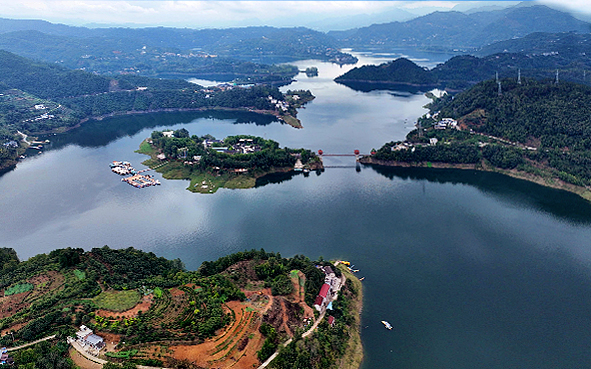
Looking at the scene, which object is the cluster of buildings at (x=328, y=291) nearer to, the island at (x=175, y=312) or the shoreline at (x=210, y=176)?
the island at (x=175, y=312)

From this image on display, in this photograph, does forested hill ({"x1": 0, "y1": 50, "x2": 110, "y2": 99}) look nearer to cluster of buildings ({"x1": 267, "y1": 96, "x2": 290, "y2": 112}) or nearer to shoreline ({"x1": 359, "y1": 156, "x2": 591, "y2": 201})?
cluster of buildings ({"x1": 267, "y1": 96, "x2": 290, "y2": 112})

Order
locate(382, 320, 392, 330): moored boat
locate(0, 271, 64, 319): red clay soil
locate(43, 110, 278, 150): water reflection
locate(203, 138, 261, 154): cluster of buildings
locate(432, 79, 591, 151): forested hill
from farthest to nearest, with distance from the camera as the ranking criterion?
locate(43, 110, 278, 150): water reflection → locate(203, 138, 261, 154): cluster of buildings → locate(432, 79, 591, 151): forested hill → locate(382, 320, 392, 330): moored boat → locate(0, 271, 64, 319): red clay soil

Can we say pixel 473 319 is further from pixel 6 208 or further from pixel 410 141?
pixel 6 208

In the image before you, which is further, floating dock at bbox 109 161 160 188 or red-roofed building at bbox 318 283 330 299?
floating dock at bbox 109 161 160 188

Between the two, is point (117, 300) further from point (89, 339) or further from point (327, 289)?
point (327, 289)

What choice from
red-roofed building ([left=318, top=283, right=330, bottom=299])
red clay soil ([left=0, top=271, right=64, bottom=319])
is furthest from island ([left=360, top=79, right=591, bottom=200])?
red clay soil ([left=0, top=271, right=64, bottom=319])

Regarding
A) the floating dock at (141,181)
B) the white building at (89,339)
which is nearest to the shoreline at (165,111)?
the floating dock at (141,181)

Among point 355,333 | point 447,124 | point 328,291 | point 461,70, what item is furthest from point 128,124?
point 461,70
